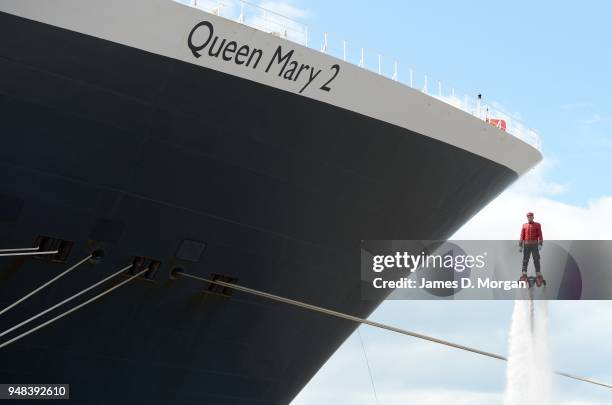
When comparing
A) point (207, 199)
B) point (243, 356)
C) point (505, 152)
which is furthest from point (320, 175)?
point (505, 152)

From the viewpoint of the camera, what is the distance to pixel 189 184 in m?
14.9

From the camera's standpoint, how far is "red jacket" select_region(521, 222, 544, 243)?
17062mm

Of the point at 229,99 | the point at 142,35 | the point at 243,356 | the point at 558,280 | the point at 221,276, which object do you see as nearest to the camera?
the point at 142,35

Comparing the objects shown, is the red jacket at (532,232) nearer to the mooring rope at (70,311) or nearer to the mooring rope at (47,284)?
the mooring rope at (70,311)

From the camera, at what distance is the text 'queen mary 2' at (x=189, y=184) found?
529 inches

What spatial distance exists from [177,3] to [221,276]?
16.1 feet

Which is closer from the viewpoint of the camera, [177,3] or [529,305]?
[177,3]

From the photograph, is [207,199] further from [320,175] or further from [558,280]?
[558,280]

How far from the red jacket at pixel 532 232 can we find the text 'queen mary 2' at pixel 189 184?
2.06 metres

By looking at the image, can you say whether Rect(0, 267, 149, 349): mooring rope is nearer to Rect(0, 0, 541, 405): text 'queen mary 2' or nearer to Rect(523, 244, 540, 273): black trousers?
Rect(0, 0, 541, 405): text 'queen mary 2'

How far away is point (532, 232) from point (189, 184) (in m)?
6.60

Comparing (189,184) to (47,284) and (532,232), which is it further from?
(532,232)

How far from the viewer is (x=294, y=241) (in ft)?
54.9

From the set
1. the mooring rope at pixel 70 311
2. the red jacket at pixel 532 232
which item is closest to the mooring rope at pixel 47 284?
the mooring rope at pixel 70 311
